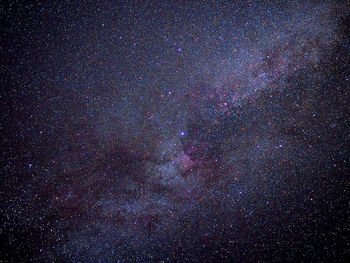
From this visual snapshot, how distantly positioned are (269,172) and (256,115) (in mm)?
1983

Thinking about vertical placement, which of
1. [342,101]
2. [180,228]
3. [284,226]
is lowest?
[284,226]

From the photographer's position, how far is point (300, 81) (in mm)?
5121

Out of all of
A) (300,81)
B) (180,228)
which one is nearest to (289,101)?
(300,81)

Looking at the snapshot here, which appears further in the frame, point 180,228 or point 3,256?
point 180,228

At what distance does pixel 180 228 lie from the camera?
5.25 meters

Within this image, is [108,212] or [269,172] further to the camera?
[269,172]

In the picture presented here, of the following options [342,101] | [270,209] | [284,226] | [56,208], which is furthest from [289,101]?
[56,208]

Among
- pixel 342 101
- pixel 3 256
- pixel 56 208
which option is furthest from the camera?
pixel 342 101

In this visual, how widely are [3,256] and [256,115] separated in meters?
8.22

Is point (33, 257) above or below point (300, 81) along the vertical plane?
below

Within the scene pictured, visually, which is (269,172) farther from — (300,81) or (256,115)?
(300,81)

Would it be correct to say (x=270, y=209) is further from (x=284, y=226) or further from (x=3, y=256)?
(x=3, y=256)

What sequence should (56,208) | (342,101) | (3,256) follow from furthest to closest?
(342,101) → (56,208) → (3,256)

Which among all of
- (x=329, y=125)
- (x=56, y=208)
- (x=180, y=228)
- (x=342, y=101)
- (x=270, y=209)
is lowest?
(x=270, y=209)
